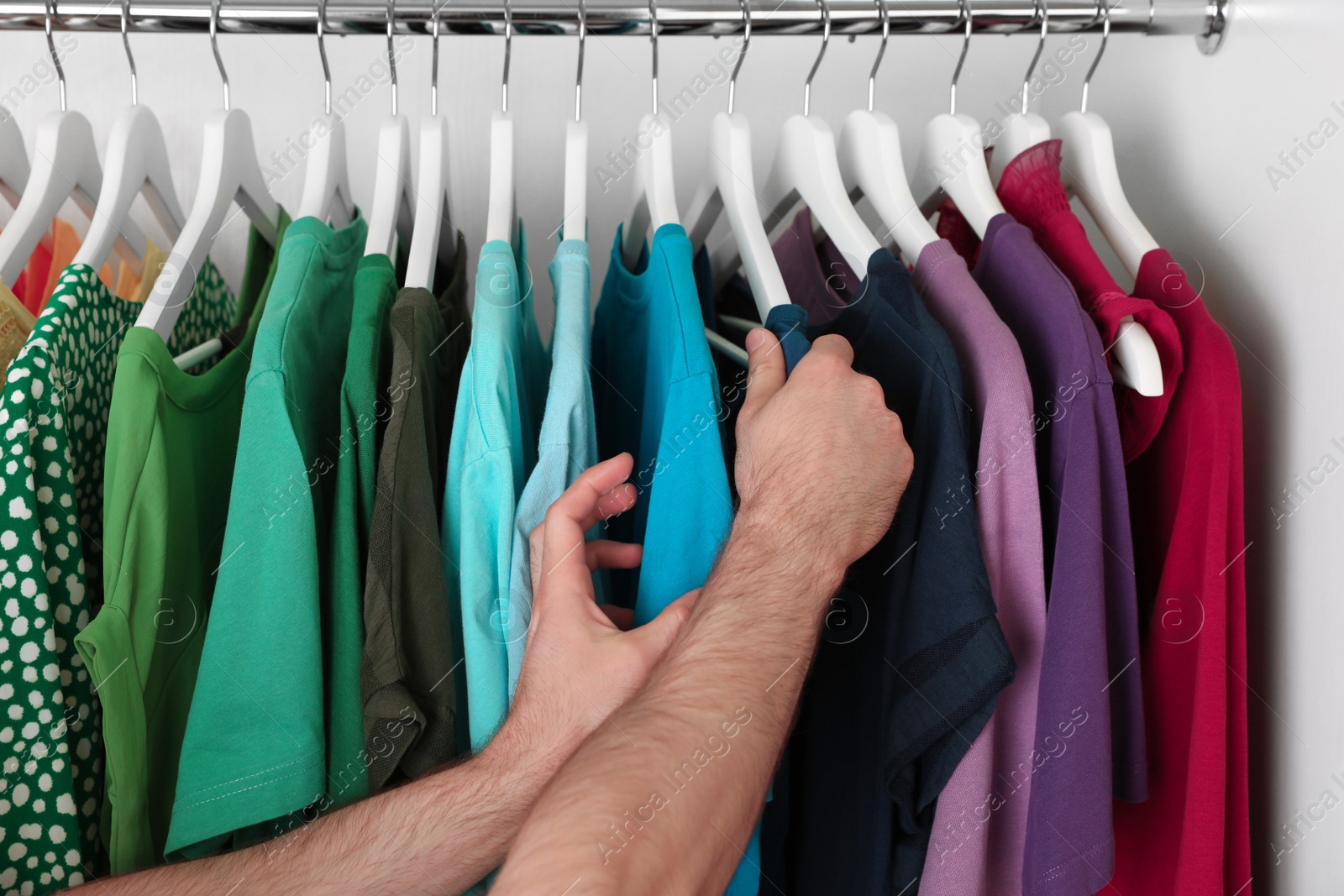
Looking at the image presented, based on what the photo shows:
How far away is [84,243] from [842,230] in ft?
2.55

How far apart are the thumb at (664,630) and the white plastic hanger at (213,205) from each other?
532 millimetres

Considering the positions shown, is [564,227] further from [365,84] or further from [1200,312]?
[365,84]

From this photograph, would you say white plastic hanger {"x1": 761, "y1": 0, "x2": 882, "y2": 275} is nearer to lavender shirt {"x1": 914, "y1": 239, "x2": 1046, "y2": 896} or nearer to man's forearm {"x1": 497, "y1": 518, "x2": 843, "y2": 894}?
lavender shirt {"x1": 914, "y1": 239, "x2": 1046, "y2": 896}

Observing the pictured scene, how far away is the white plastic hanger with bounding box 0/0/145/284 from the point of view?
919 mm

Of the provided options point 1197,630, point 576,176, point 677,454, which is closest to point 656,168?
point 576,176

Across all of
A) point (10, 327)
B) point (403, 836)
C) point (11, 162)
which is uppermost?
point (11, 162)

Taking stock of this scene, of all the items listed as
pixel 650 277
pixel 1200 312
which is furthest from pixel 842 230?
pixel 1200 312

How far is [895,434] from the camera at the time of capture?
0.74 meters

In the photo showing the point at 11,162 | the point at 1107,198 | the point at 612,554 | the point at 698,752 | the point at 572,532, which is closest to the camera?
the point at 698,752

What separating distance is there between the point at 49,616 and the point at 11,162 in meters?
0.64

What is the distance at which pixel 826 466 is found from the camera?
73 centimetres

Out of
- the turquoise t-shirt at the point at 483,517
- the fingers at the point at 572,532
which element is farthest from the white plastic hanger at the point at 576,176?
the fingers at the point at 572,532

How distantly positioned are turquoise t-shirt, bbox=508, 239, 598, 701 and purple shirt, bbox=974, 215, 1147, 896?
415 mm

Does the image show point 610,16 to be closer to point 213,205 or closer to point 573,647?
point 213,205
